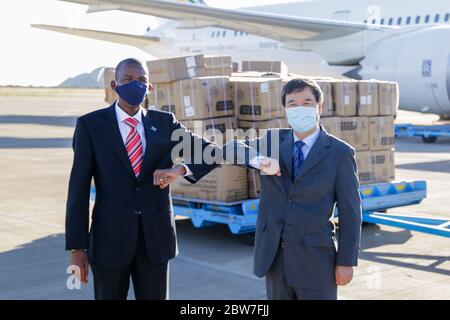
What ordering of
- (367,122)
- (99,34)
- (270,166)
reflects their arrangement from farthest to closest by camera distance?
(99,34), (367,122), (270,166)

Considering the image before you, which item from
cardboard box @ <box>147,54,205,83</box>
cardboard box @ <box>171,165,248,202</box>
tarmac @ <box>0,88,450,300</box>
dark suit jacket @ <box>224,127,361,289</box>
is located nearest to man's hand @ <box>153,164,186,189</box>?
dark suit jacket @ <box>224,127,361,289</box>

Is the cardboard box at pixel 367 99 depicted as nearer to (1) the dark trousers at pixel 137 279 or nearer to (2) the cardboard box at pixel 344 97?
(2) the cardboard box at pixel 344 97

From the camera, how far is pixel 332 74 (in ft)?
78.3

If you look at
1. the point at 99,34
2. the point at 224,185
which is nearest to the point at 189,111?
the point at 224,185

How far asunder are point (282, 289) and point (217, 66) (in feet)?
17.6

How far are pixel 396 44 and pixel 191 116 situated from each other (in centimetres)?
1336

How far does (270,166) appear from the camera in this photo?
3.51 meters

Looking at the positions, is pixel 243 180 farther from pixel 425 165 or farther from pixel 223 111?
pixel 425 165

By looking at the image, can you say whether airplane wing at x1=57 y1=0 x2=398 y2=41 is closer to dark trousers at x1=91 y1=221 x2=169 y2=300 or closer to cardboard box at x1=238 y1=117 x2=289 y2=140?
cardboard box at x1=238 y1=117 x2=289 y2=140

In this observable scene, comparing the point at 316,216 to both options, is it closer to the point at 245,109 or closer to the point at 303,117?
the point at 303,117

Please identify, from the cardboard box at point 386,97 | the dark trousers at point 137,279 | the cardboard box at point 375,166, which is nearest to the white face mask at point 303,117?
the dark trousers at point 137,279

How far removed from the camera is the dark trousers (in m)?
3.77

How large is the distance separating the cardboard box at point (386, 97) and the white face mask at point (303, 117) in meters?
5.22

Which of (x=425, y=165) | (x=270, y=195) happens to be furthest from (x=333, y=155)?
(x=425, y=165)
